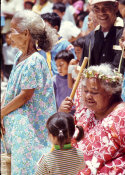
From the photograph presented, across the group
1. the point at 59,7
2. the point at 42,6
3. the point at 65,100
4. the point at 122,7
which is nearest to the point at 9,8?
the point at 42,6

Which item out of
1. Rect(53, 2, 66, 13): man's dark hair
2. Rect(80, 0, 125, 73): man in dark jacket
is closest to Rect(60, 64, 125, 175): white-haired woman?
Rect(80, 0, 125, 73): man in dark jacket

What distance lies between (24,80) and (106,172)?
4.96 feet

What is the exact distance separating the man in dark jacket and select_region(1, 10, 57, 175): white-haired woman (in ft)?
1.94

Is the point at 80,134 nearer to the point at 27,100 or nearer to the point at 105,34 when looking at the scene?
the point at 27,100

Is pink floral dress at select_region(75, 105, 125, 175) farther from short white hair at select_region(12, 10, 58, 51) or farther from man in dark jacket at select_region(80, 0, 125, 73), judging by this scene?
short white hair at select_region(12, 10, 58, 51)

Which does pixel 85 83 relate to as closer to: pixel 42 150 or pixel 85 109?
pixel 85 109

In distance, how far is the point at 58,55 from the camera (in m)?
6.09

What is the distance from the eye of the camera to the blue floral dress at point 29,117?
14.1 feet

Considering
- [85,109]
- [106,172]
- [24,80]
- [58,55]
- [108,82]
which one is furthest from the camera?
[58,55]

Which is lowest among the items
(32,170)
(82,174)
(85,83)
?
(32,170)

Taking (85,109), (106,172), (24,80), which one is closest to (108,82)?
(85,109)

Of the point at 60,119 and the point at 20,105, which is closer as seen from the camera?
the point at 60,119

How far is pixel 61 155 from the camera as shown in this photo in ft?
10.5

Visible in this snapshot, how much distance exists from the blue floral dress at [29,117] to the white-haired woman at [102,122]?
68 centimetres
